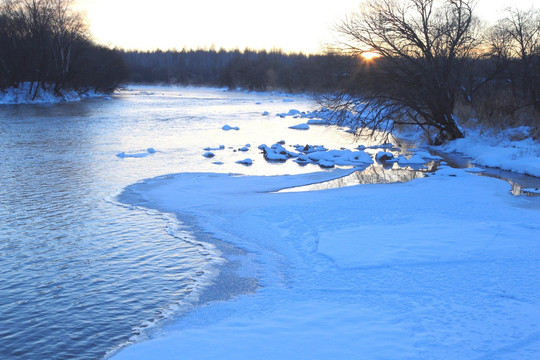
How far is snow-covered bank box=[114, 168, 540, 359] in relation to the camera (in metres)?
4.05

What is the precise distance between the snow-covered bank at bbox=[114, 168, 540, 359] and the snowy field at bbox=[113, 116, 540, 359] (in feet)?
0.05

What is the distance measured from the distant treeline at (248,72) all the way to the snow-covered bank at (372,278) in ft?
32.5

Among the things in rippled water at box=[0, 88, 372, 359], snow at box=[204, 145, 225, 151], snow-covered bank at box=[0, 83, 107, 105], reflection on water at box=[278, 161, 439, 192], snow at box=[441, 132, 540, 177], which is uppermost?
snow-covered bank at box=[0, 83, 107, 105]

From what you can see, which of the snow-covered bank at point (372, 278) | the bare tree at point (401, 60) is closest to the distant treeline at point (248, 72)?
the bare tree at point (401, 60)

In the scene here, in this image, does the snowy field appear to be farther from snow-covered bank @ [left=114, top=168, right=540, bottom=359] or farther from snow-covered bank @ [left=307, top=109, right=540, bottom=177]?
snow-covered bank @ [left=307, top=109, right=540, bottom=177]

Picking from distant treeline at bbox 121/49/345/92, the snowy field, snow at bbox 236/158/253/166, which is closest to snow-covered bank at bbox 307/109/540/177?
distant treeline at bbox 121/49/345/92

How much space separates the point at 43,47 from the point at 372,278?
159 feet

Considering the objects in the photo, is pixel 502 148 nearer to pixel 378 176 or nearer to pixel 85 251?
pixel 378 176

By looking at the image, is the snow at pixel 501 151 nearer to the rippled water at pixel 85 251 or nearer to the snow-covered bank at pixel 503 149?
the snow-covered bank at pixel 503 149

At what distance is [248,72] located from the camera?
265ft

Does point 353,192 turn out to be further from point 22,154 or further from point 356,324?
point 22,154

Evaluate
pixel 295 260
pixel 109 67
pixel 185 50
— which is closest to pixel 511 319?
pixel 295 260

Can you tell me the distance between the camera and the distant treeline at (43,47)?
4356cm

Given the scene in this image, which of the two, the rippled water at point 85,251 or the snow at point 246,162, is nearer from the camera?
the rippled water at point 85,251
